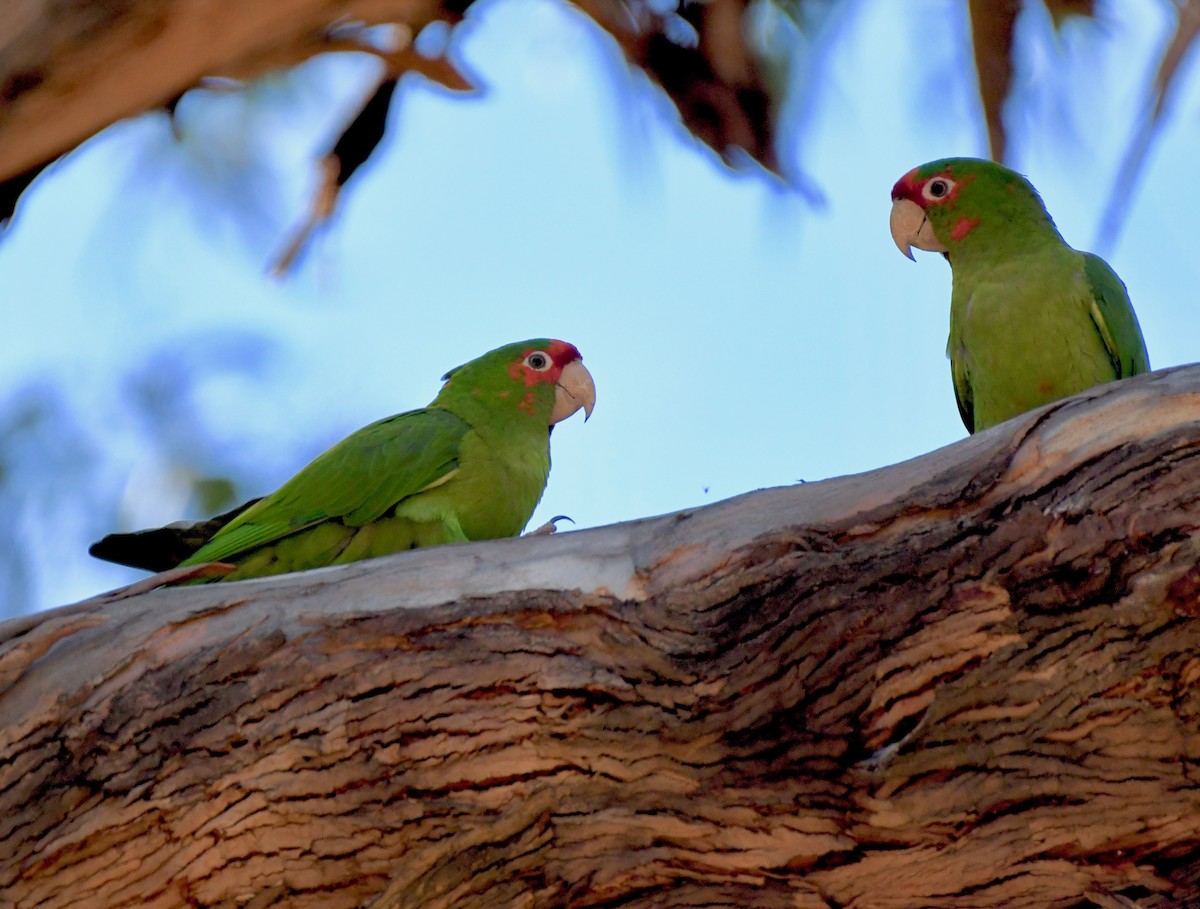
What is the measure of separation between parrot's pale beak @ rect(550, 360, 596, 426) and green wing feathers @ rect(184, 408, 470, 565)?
0.65 metres

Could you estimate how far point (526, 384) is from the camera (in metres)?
4.38

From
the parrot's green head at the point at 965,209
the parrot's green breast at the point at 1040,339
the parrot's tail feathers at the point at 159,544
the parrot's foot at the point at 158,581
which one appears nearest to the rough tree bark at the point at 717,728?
the parrot's foot at the point at 158,581

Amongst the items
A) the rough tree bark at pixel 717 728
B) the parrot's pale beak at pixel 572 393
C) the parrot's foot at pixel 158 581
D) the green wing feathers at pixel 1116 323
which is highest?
the parrot's pale beak at pixel 572 393

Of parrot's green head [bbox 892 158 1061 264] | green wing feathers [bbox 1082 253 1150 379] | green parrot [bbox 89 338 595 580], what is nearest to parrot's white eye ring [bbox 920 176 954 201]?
parrot's green head [bbox 892 158 1061 264]

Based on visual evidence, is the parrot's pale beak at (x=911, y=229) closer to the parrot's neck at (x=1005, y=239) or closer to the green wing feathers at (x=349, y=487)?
the parrot's neck at (x=1005, y=239)

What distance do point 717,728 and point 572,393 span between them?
79.9 inches

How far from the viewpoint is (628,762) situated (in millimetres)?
2695

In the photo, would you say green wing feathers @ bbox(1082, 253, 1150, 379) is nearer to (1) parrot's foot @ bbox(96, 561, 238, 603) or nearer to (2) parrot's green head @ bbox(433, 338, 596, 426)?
(2) parrot's green head @ bbox(433, 338, 596, 426)

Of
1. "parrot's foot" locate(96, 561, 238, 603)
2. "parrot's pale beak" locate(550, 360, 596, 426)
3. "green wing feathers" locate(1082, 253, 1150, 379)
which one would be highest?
"parrot's pale beak" locate(550, 360, 596, 426)

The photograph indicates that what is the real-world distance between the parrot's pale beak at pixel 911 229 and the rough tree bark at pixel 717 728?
5.73 feet

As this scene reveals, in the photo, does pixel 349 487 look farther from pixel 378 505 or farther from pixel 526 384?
pixel 526 384

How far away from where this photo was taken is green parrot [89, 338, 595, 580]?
3701mm

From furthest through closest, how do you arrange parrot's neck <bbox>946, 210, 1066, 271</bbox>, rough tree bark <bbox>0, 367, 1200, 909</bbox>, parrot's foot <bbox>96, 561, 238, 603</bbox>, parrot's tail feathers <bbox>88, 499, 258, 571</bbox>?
1. parrot's neck <bbox>946, 210, 1066, 271</bbox>
2. parrot's tail feathers <bbox>88, 499, 258, 571</bbox>
3. parrot's foot <bbox>96, 561, 238, 603</bbox>
4. rough tree bark <bbox>0, 367, 1200, 909</bbox>

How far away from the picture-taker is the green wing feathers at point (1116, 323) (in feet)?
12.1
